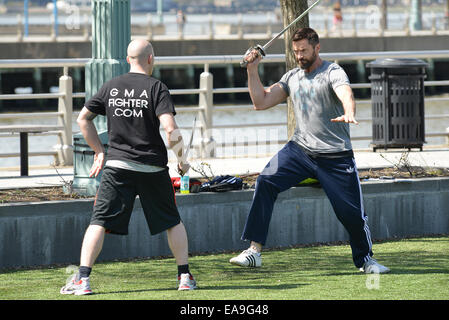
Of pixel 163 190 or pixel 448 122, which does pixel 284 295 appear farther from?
pixel 448 122

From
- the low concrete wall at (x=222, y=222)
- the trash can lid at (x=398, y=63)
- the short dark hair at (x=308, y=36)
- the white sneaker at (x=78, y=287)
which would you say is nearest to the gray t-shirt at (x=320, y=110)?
the short dark hair at (x=308, y=36)

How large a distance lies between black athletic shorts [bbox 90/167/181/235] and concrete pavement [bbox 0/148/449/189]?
2.73m

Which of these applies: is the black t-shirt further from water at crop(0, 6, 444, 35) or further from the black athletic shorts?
water at crop(0, 6, 444, 35)

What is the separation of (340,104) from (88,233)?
81.0 inches

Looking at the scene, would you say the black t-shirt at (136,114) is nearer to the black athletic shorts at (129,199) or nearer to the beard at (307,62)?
the black athletic shorts at (129,199)

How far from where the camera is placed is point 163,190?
693 centimetres

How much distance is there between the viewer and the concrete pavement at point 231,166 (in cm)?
1016

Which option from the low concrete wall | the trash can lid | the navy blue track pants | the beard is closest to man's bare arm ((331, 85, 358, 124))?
the beard

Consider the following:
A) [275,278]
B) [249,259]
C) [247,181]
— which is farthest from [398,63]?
[275,278]

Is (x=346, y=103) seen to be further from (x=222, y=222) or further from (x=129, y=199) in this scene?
(x=222, y=222)

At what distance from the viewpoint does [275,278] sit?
7.50m

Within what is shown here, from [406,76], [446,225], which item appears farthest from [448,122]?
[446,225]

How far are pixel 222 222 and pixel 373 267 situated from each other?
1661 mm
